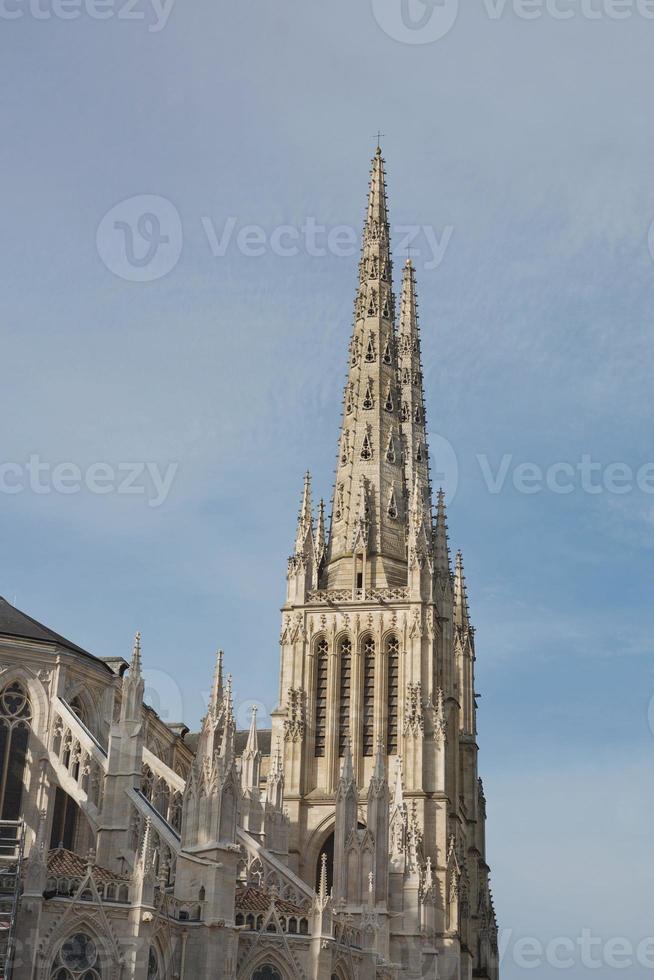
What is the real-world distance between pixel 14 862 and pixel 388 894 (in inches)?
760

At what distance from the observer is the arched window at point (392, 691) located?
6134 cm

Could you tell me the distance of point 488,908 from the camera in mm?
75312

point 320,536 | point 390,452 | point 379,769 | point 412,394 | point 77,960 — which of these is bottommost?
point 77,960

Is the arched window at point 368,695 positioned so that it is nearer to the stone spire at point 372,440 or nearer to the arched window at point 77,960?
the stone spire at point 372,440

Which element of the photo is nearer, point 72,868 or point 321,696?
point 72,868

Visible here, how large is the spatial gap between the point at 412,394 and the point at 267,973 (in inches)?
1688

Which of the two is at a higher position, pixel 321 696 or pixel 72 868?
pixel 321 696

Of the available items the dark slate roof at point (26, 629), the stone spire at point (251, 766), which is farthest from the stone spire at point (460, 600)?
the dark slate roof at point (26, 629)

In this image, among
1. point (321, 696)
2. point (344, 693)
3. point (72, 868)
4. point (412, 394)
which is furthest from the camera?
point (412, 394)

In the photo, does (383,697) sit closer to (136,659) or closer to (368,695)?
(368,695)

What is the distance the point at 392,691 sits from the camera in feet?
204

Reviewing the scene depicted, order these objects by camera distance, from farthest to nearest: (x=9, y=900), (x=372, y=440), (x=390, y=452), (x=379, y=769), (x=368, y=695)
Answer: (x=390, y=452), (x=372, y=440), (x=368, y=695), (x=379, y=769), (x=9, y=900)

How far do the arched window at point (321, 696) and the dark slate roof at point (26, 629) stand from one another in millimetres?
15362

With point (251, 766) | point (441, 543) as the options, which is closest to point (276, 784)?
point (251, 766)
